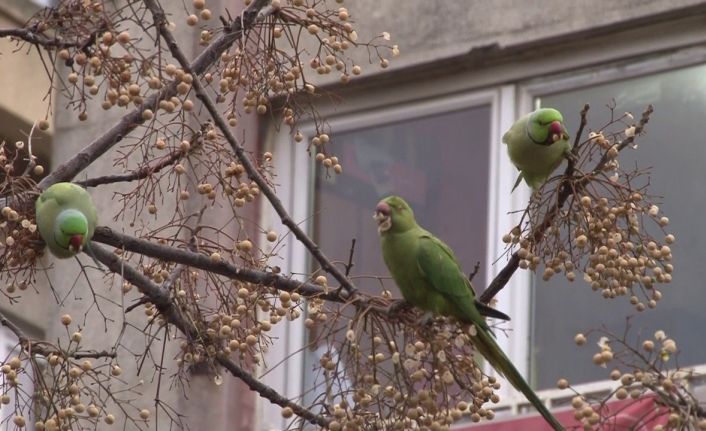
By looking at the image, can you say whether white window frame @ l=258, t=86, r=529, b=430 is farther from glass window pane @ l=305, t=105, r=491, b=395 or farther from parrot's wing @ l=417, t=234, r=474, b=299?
parrot's wing @ l=417, t=234, r=474, b=299

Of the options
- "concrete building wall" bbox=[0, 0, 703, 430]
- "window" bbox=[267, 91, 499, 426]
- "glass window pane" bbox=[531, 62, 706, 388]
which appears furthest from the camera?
"window" bbox=[267, 91, 499, 426]

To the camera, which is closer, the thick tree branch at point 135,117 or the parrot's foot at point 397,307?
the parrot's foot at point 397,307

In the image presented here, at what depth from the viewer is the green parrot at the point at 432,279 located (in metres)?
4.28

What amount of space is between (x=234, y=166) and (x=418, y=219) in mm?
3353

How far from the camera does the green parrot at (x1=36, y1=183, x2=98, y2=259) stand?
13.8ft

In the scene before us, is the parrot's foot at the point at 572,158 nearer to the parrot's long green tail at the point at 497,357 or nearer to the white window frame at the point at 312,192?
the parrot's long green tail at the point at 497,357

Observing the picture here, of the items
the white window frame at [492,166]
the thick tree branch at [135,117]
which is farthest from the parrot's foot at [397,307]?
the white window frame at [492,166]

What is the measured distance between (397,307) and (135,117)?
107 centimetres

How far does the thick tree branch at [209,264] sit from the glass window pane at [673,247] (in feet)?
9.72

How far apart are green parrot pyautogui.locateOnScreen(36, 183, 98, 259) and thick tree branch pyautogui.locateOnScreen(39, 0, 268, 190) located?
25 cm

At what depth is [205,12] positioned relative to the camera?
4785mm

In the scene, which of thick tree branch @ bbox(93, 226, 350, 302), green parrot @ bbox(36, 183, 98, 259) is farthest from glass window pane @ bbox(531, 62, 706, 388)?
green parrot @ bbox(36, 183, 98, 259)

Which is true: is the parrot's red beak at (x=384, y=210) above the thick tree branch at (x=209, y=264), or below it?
above

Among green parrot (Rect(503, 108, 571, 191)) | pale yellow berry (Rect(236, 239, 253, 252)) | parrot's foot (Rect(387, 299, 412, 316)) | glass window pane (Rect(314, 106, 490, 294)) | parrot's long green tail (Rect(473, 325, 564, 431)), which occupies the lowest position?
parrot's long green tail (Rect(473, 325, 564, 431))
